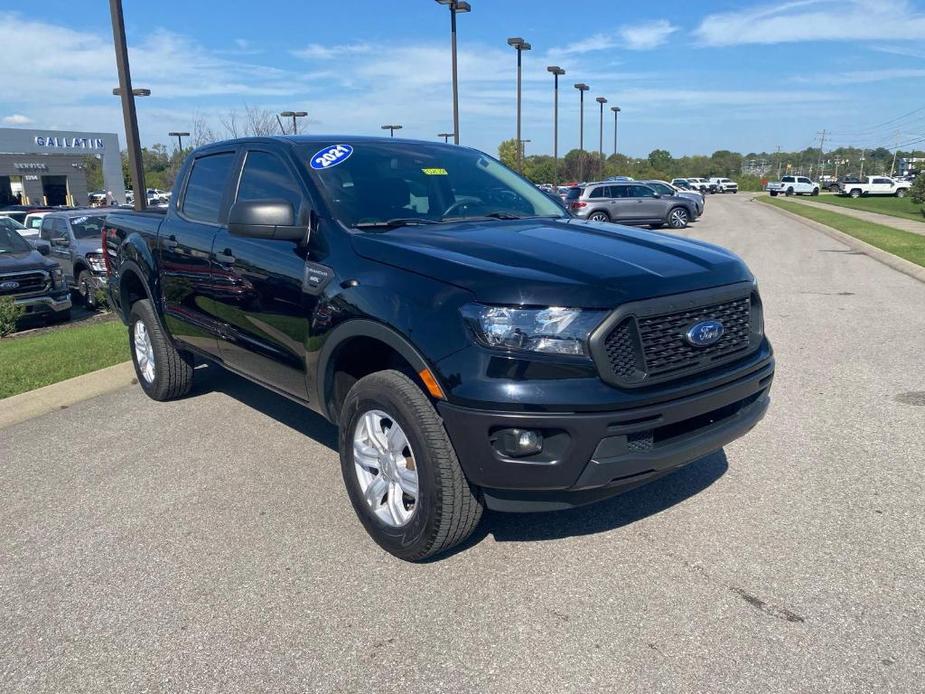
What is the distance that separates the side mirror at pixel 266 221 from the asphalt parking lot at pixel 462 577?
1.42 meters

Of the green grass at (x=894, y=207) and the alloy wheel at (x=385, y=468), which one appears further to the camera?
the green grass at (x=894, y=207)

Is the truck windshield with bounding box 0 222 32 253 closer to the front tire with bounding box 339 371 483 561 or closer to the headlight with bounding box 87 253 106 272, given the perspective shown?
the headlight with bounding box 87 253 106 272

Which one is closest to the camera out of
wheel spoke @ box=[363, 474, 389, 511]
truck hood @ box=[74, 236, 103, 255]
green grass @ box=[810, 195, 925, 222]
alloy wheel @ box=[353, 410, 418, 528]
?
alloy wheel @ box=[353, 410, 418, 528]

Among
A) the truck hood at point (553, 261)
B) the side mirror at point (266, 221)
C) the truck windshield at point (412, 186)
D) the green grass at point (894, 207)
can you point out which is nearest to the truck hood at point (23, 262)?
the truck windshield at point (412, 186)

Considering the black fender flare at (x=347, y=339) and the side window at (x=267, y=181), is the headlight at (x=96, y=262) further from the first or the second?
the black fender flare at (x=347, y=339)

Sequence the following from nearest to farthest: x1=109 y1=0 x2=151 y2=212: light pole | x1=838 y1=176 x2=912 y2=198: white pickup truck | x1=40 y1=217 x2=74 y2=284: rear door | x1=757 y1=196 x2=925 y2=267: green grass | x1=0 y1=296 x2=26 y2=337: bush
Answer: x1=0 y1=296 x2=26 y2=337: bush → x1=109 y1=0 x2=151 y2=212: light pole → x1=40 y1=217 x2=74 y2=284: rear door → x1=757 y1=196 x2=925 y2=267: green grass → x1=838 y1=176 x2=912 y2=198: white pickup truck

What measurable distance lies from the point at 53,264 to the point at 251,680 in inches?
424

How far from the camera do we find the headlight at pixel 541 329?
285cm

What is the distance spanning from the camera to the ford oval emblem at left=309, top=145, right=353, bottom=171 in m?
4.07

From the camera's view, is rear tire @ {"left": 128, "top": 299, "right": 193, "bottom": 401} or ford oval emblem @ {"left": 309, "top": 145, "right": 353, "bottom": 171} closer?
ford oval emblem @ {"left": 309, "top": 145, "right": 353, "bottom": 171}

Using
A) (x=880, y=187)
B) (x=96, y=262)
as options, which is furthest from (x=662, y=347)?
(x=880, y=187)

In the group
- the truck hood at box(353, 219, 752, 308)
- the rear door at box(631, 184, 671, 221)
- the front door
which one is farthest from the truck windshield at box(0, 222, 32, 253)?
the rear door at box(631, 184, 671, 221)

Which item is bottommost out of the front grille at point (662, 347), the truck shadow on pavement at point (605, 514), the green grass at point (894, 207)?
the green grass at point (894, 207)

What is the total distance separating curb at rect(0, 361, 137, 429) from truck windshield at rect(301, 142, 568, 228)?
339 cm
